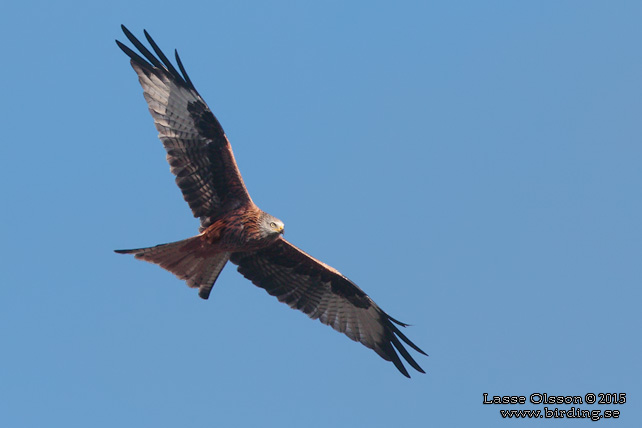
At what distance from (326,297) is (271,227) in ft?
6.55

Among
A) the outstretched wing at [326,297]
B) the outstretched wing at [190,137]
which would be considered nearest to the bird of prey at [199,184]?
the outstretched wing at [190,137]

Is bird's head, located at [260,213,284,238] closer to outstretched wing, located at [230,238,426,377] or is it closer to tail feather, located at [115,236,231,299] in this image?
tail feather, located at [115,236,231,299]

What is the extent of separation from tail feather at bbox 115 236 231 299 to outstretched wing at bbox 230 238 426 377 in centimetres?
66

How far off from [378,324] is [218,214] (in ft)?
9.27

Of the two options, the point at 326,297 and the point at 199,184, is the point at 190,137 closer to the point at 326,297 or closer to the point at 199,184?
the point at 199,184

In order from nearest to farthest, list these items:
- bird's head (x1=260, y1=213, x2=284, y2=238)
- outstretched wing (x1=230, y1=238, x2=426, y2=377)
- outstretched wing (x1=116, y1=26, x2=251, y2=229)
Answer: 1. bird's head (x1=260, y1=213, x2=284, y2=238)
2. outstretched wing (x1=116, y1=26, x2=251, y2=229)
3. outstretched wing (x1=230, y1=238, x2=426, y2=377)

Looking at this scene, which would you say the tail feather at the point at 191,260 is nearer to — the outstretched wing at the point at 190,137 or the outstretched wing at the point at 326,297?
the outstretched wing at the point at 190,137

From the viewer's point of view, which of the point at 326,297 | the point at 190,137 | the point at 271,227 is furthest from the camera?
the point at 326,297

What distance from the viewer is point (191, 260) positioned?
12.4 metres

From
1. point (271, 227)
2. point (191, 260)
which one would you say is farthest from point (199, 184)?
point (271, 227)

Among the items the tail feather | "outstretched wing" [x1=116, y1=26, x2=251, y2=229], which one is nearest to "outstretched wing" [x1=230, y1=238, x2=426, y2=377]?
the tail feather

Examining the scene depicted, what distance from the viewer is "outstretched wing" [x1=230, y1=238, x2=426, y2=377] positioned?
1333 centimetres

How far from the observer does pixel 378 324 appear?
44.6ft

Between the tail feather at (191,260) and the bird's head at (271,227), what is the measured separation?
0.82 metres
